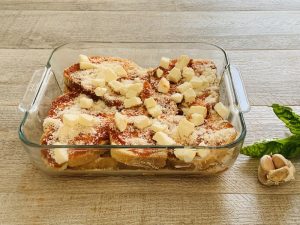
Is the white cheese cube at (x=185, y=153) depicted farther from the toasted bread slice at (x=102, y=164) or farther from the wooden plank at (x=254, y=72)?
the wooden plank at (x=254, y=72)

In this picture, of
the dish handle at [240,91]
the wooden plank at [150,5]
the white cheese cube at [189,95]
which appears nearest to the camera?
the dish handle at [240,91]

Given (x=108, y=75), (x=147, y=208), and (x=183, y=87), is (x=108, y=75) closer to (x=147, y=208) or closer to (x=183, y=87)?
(x=183, y=87)

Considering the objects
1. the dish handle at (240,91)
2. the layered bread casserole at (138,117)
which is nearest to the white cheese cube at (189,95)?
the layered bread casserole at (138,117)

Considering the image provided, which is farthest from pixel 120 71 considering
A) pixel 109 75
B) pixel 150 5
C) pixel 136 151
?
pixel 150 5

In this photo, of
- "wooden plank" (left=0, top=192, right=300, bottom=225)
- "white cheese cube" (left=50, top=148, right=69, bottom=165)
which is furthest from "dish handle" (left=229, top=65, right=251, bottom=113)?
"white cheese cube" (left=50, top=148, right=69, bottom=165)

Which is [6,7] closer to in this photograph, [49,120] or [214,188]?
[49,120]

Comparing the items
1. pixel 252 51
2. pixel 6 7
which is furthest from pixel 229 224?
pixel 6 7
